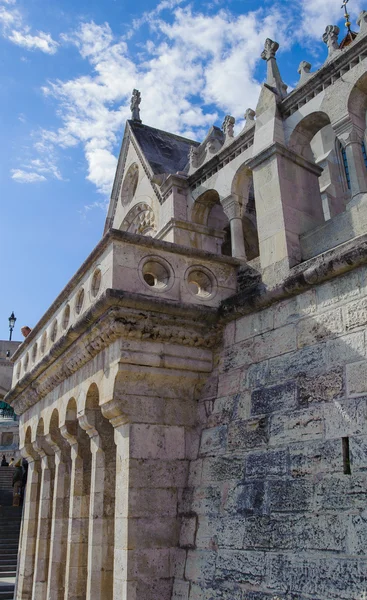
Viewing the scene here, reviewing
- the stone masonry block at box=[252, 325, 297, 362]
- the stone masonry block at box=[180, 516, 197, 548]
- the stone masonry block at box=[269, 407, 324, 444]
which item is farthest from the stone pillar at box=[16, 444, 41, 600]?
the stone masonry block at box=[269, 407, 324, 444]

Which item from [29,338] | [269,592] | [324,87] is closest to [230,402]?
[269,592]

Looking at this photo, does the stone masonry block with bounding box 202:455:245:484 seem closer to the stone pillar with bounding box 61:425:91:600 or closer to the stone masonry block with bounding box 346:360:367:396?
the stone masonry block with bounding box 346:360:367:396

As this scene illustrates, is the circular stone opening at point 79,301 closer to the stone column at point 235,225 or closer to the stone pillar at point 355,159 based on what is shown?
the stone column at point 235,225

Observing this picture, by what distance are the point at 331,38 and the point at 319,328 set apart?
145 inches

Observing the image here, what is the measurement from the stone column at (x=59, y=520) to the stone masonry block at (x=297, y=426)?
433cm

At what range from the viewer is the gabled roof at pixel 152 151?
10.3 m

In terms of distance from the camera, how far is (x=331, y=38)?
6617 millimetres

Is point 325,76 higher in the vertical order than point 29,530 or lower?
higher

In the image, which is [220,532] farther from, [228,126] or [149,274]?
[228,126]

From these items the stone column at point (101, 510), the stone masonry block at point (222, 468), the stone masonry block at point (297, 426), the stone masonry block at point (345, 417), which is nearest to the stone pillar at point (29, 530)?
the stone column at point (101, 510)

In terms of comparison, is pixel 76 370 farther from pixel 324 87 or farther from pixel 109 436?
pixel 324 87

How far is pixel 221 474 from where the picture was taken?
18.0 feet

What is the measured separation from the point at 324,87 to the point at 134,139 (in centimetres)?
506

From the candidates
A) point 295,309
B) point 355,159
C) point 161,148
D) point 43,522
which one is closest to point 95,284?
point 295,309
